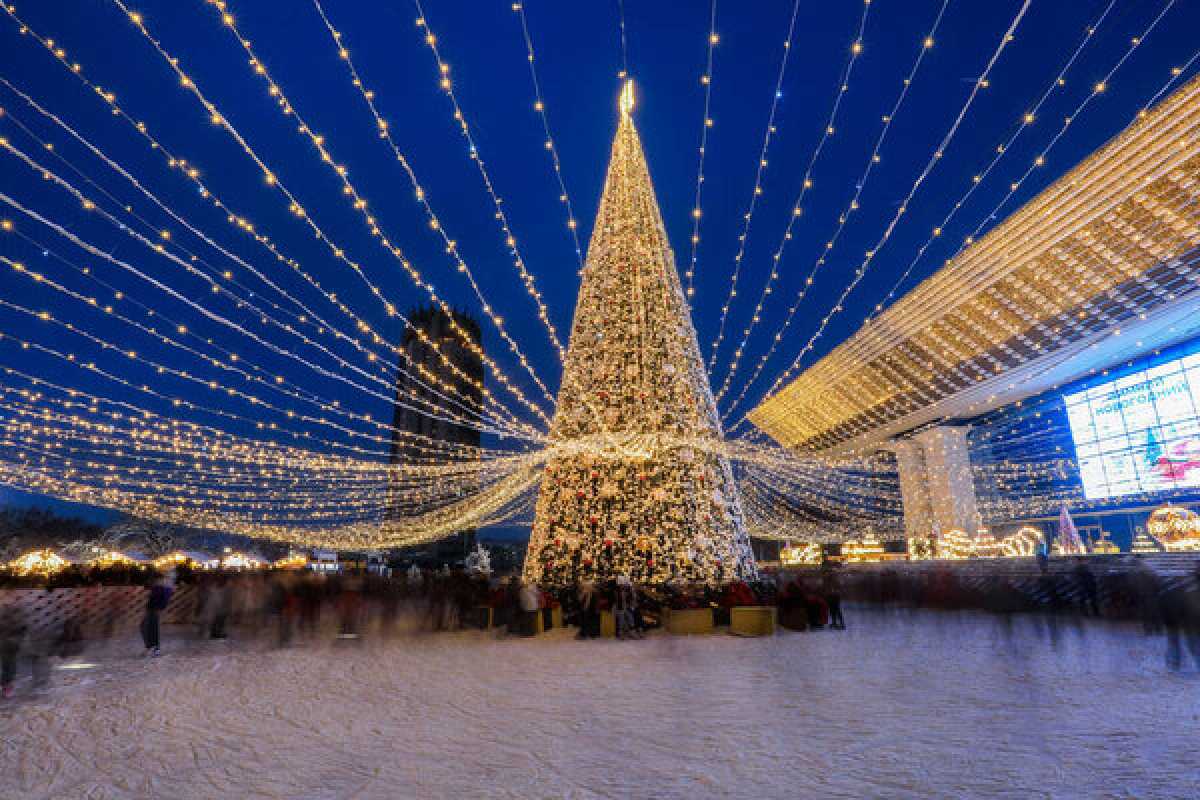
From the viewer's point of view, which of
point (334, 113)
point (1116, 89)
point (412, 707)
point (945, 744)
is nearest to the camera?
point (945, 744)

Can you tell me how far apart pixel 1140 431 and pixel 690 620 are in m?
25.9

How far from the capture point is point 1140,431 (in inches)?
984

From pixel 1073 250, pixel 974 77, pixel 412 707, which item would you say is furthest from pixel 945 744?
pixel 1073 250

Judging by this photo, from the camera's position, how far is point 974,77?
637cm

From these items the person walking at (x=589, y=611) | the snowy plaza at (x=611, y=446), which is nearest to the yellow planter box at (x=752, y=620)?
the snowy plaza at (x=611, y=446)

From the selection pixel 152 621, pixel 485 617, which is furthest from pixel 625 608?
pixel 152 621

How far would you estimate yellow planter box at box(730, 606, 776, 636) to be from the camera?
9.77 m

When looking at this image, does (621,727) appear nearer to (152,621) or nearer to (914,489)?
(152,621)

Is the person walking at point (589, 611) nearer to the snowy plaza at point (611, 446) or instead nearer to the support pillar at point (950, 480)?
the snowy plaza at point (611, 446)

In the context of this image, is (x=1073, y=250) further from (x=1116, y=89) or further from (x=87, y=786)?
(x=87, y=786)

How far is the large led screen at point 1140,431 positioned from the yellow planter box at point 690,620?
24.1 metres

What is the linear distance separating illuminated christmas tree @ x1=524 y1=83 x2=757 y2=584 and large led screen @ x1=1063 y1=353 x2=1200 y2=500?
23.0 meters

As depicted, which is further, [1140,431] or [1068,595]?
[1140,431]

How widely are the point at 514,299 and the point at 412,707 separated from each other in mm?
56980
